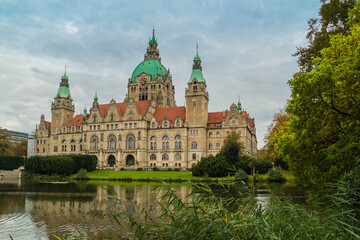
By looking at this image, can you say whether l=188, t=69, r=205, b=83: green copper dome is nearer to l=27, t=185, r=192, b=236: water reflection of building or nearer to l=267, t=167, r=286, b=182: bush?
l=267, t=167, r=286, b=182: bush

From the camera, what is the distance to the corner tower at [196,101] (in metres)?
73.6

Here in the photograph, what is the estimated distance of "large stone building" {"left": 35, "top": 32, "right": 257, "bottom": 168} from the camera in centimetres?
7294

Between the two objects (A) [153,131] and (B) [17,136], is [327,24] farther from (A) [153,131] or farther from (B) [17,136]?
(B) [17,136]

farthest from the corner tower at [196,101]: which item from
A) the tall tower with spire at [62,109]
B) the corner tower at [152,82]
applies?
the tall tower with spire at [62,109]

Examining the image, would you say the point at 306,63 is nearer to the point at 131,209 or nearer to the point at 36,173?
the point at 131,209

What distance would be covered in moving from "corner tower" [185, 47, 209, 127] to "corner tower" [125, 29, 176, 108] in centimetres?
1523

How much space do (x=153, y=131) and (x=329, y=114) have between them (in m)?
63.2

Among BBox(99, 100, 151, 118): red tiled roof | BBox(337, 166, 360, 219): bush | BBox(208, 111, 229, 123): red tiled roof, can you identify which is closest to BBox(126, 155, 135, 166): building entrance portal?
BBox(99, 100, 151, 118): red tiled roof

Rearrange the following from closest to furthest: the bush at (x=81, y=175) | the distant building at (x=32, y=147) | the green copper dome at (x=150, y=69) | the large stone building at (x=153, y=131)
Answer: the bush at (x=81, y=175), the large stone building at (x=153, y=131), the green copper dome at (x=150, y=69), the distant building at (x=32, y=147)

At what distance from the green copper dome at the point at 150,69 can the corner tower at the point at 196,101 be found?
775 inches

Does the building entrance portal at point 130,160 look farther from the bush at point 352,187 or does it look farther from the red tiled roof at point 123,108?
the bush at point 352,187

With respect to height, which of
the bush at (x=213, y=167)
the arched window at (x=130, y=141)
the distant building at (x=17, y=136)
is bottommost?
the bush at (x=213, y=167)

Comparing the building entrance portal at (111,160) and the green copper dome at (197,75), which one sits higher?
the green copper dome at (197,75)

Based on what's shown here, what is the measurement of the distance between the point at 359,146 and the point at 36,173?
56.9m
